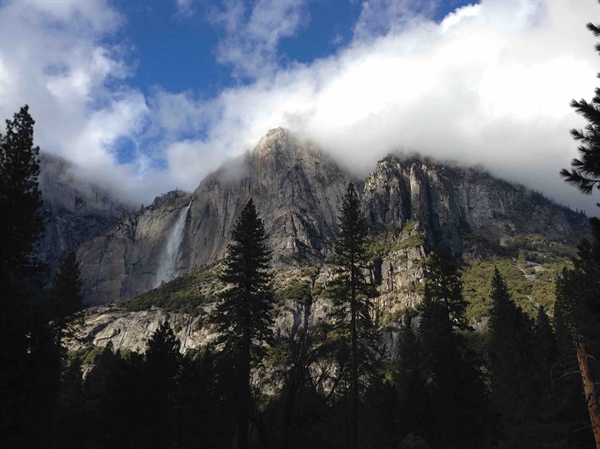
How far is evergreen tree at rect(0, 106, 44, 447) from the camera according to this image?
1552 centimetres

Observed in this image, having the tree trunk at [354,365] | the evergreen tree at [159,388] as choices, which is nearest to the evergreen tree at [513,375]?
the tree trunk at [354,365]

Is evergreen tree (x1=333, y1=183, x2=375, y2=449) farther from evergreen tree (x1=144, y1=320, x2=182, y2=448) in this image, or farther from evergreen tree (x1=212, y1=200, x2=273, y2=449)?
evergreen tree (x1=144, y1=320, x2=182, y2=448)

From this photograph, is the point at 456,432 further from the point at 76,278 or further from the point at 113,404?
the point at 76,278

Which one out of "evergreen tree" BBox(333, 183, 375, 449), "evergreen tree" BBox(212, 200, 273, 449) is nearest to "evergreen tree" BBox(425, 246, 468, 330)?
"evergreen tree" BBox(333, 183, 375, 449)

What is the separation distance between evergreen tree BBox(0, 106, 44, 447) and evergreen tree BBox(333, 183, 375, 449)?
59.7 feet

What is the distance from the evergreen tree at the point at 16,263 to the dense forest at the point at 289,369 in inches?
2.1

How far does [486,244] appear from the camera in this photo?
585ft

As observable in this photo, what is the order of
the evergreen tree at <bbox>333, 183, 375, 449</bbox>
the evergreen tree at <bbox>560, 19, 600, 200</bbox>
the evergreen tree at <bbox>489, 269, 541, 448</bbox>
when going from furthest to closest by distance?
the evergreen tree at <bbox>333, 183, 375, 449</bbox>
the evergreen tree at <bbox>489, 269, 541, 448</bbox>
the evergreen tree at <bbox>560, 19, 600, 200</bbox>

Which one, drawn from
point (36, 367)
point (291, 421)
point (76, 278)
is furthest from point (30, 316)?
point (76, 278)

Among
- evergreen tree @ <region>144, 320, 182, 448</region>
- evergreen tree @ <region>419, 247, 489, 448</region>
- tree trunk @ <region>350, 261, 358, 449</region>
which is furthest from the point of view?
evergreen tree @ <region>419, 247, 489, 448</region>

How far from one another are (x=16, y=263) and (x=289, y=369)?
56.7 feet

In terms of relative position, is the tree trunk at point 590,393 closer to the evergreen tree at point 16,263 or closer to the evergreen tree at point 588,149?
the evergreen tree at point 588,149

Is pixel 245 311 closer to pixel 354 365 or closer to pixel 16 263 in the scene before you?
pixel 354 365

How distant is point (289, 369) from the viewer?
29.1 metres
